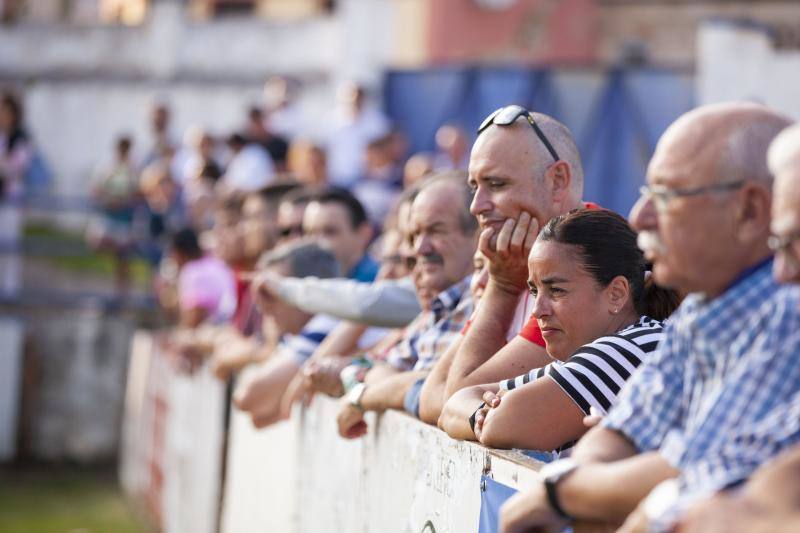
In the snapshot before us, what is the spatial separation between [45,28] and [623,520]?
26.5 m

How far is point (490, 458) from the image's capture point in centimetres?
464

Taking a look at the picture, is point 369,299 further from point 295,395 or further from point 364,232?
point 364,232

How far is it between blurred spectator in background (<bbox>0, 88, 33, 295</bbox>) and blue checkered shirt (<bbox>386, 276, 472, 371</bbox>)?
1170 cm

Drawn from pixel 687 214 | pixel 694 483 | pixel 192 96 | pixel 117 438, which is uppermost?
pixel 687 214

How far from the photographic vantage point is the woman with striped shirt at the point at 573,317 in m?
4.48

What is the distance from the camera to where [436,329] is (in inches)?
245

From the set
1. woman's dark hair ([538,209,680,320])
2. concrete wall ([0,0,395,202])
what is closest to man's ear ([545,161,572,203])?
woman's dark hair ([538,209,680,320])

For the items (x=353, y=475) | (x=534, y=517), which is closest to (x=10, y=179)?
(x=353, y=475)

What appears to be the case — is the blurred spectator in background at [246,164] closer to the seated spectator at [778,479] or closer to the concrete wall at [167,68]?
the concrete wall at [167,68]

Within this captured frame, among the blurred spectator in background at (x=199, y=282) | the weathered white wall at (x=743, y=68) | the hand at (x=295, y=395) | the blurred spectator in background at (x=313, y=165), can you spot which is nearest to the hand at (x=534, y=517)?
the hand at (x=295, y=395)

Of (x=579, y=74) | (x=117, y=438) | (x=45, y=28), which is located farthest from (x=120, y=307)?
(x=45, y=28)

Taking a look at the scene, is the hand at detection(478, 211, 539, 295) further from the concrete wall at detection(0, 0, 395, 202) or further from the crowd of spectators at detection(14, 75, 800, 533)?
the concrete wall at detection(0, 0, 395, 202)

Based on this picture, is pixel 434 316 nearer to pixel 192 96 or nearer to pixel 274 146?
pixel 274 146

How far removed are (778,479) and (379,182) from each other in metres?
10.9
